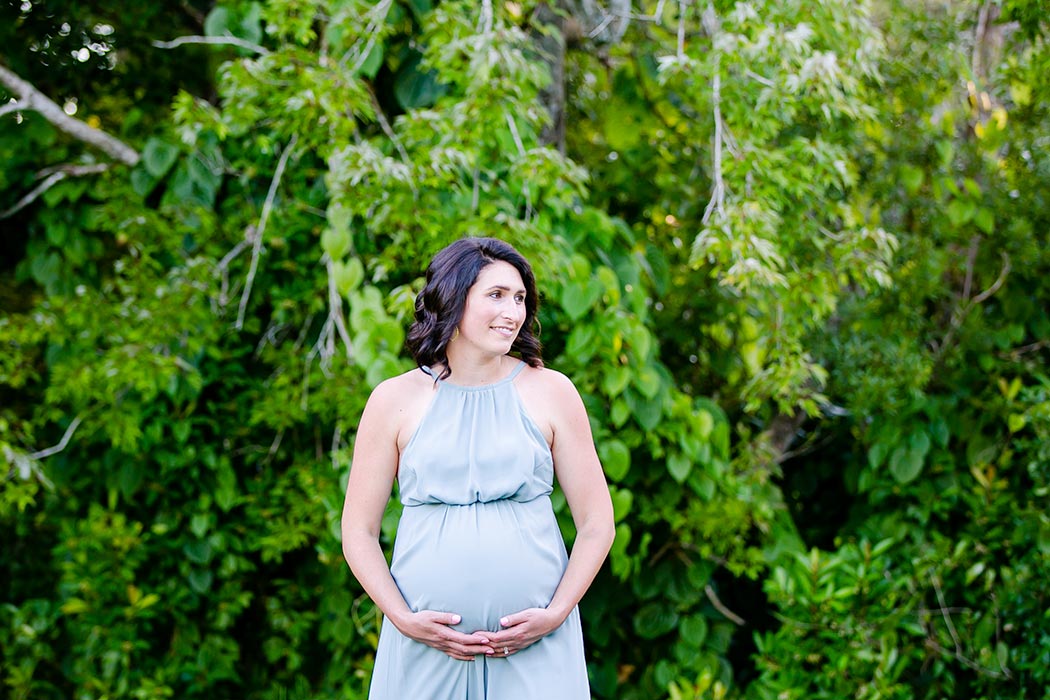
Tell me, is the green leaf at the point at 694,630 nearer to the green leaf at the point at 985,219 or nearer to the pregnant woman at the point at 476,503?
the green leaf at the point at 985,219

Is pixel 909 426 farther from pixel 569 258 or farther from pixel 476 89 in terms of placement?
pixel 476 89

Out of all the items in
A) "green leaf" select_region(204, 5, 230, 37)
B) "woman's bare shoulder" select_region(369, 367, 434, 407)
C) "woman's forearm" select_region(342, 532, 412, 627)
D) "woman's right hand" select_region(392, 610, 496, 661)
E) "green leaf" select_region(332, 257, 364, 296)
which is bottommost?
"woman's right hand" select_region(392, 610, 496, 661)

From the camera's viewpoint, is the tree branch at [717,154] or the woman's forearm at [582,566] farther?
the tree branch at [717,154]

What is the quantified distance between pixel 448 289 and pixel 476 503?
15.3 inches

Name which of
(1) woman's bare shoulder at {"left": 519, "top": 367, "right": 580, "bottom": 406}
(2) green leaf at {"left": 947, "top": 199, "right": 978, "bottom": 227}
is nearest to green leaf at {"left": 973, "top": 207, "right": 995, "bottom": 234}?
(2) green leaf at {"left": 947, "top": 199, "right": 978, "bottom": 227}

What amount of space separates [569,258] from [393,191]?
57 cm

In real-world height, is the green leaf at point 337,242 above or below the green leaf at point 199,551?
above

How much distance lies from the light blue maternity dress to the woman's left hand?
0.9 inches

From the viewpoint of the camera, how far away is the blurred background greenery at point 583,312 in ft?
10.7

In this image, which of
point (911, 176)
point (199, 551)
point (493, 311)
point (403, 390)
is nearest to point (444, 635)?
point (403, 390)

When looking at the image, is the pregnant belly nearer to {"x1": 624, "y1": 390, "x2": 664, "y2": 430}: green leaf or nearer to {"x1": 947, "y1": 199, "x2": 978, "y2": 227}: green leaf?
{"x1": 624, "y1": 390, "x2": 664, "y2": 430}: green leaf

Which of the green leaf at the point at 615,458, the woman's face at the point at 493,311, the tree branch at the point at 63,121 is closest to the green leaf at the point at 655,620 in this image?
the green leaf at the point at 615,458

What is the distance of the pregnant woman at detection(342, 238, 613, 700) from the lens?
1.86 m

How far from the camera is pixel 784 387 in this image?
3.28m
